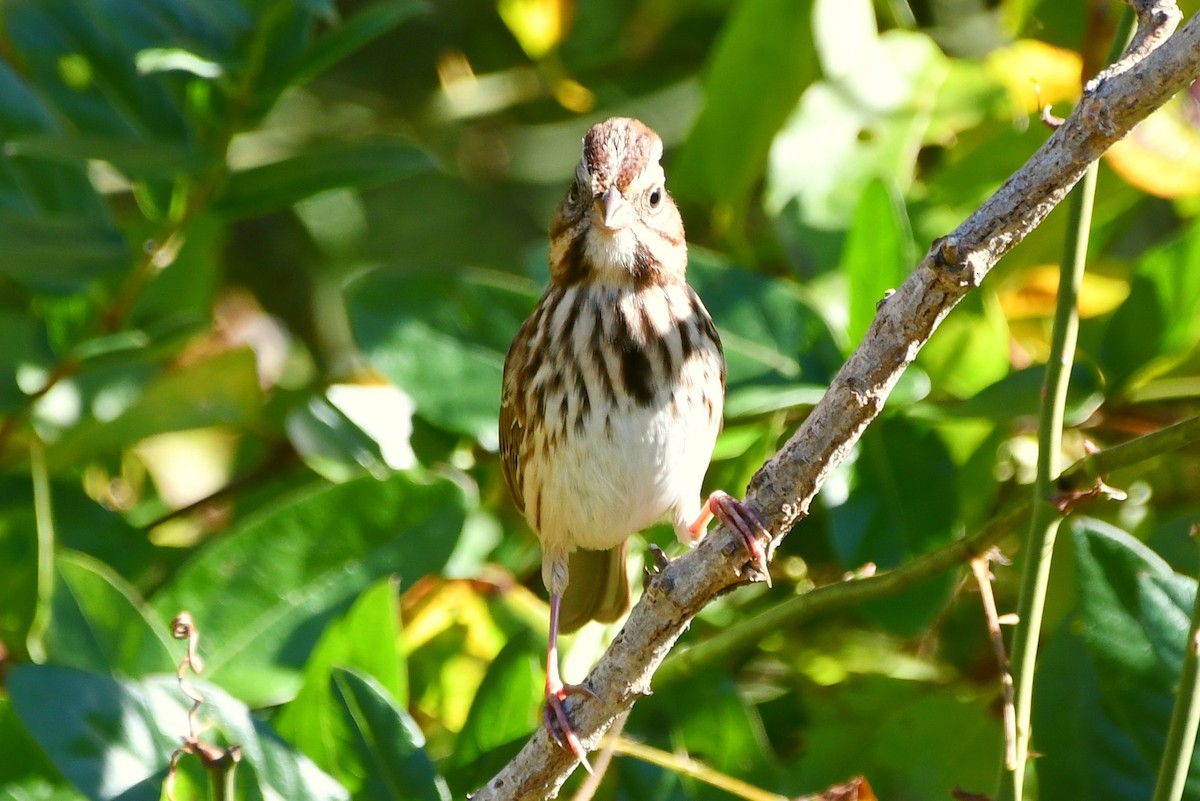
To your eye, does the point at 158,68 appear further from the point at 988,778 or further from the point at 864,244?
the point at 988,778

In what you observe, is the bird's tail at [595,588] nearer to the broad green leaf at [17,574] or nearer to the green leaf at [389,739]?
the green leaf at [389,739]

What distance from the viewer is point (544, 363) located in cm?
297

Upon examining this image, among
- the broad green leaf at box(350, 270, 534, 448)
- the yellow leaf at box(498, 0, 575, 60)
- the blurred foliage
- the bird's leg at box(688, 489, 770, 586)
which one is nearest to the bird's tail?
the blurred foliage

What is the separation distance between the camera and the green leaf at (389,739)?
7.66 ft

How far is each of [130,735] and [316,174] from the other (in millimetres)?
1192

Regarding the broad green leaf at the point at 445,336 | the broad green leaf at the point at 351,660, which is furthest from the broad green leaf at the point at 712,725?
the broad green leaf at the point at 445,336

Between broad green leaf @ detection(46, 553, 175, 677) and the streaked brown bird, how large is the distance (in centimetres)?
69

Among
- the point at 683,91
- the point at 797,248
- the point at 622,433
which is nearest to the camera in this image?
the point at 622,433

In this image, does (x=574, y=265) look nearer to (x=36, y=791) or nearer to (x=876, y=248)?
(x=876, y=248)

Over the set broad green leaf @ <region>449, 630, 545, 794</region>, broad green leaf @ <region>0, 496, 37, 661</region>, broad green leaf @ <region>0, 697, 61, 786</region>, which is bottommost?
broad green leaf @ <region>0, 697, 61, 786</region>

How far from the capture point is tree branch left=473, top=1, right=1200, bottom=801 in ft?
5.72

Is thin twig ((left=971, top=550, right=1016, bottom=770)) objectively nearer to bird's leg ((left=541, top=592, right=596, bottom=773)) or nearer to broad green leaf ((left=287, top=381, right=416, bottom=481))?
bird's leg ((left=541, top=592, right=596, bottom=773))

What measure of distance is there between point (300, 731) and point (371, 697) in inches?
7.1

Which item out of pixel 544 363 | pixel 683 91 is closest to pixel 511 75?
pixel 683 91
